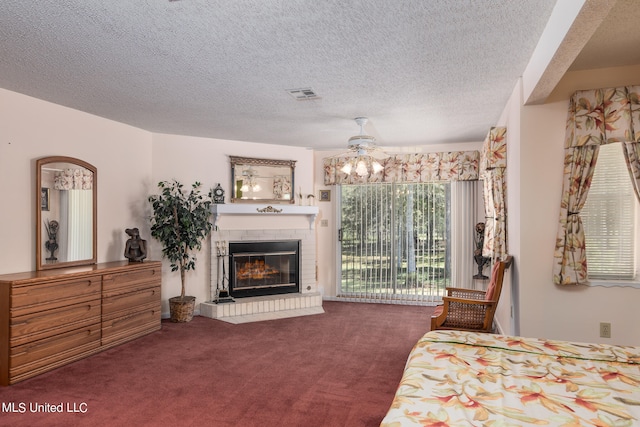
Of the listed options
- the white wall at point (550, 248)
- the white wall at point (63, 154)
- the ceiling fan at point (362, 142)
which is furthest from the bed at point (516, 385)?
the white wall at point (63, 154)

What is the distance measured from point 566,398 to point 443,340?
78cm

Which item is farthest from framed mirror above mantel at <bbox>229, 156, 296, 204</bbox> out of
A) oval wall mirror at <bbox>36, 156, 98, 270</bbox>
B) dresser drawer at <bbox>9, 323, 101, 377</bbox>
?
dresser drawer at <bbox>9, 323, 101, 377</bbox>

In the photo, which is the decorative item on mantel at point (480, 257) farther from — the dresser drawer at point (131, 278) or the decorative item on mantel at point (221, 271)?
the dresser drawer at point (131, 278)

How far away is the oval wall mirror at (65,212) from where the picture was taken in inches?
149

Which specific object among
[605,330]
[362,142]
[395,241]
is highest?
[362,142]

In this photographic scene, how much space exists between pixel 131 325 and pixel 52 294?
39.0 inches

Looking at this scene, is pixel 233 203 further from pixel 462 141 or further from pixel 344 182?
pixel 462 141

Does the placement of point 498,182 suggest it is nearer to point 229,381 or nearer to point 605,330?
point 605,330

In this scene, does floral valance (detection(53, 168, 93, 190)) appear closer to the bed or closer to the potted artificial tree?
the potted artificial tree

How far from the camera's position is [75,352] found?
3578 mm

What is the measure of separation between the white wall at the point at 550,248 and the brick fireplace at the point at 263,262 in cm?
298

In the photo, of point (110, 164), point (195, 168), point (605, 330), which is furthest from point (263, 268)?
point (605, 330)

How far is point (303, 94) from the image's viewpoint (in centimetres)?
364

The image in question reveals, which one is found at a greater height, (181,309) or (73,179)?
(73,179)
